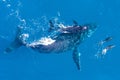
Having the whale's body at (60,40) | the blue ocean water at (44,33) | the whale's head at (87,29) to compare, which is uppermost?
the blue ocean water at (44,33)

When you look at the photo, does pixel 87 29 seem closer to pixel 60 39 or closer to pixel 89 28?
pixel 89 28

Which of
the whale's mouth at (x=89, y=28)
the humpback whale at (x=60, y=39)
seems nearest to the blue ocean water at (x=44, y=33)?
the whale's mouth at (x=89, y=28)

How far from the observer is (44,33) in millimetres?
16531

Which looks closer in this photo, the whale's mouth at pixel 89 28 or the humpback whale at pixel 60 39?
the humpback whale at pixel 60 39

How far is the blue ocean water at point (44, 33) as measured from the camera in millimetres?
16328

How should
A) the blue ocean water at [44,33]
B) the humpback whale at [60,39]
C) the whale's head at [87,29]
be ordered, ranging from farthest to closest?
the blue ocean water at [44,33] < the whale's head at [87,29] < the humpback whale at [60,39]

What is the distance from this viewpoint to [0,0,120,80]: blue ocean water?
1633 centimetres

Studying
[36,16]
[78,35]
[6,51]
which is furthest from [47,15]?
[6,51]

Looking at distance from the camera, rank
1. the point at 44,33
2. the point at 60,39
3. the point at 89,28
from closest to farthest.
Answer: the point at 60,39
the point at 89,28
the point at 44,33

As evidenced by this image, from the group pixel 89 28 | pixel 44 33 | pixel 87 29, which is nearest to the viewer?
pixel 87 29

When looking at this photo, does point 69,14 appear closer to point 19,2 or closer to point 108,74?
point 19,2

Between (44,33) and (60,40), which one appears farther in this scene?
(44,33)

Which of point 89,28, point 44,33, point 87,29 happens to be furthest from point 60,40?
point 44,33

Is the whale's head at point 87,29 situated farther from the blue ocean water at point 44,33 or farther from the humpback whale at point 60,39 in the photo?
the blue ocean water at point 44,33
